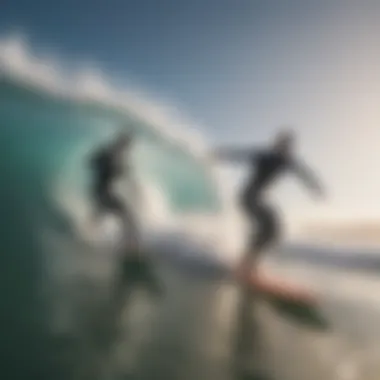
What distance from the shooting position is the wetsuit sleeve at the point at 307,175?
1421 millimetres

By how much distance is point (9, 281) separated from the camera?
133cm

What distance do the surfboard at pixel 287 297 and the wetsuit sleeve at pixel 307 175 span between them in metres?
0.18

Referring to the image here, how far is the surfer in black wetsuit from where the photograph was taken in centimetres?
140

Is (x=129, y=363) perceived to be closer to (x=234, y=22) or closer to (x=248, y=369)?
(x=248, y=369)

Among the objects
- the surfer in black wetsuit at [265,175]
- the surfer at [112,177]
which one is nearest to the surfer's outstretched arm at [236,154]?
the surfer in black wetsuit at [265,175]

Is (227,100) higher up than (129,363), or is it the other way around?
(227,100)

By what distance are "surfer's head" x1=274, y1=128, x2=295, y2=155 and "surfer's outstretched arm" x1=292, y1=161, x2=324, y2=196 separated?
0.10ft

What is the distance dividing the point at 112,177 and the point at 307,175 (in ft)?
1.15

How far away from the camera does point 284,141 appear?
1433mm

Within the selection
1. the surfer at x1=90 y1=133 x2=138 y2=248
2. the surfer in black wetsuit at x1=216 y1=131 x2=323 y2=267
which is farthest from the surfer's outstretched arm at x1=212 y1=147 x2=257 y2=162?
the surfer at x1=90 y1=133 x2=138 y2=248

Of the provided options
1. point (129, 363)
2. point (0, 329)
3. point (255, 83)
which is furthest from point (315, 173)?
point (0, 329)

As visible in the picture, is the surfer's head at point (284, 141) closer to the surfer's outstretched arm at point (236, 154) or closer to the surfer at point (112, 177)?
the surfer's outstretched arm at point (236, 154)

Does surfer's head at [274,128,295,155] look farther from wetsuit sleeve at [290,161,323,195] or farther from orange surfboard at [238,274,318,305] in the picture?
orange surfboard at [238,274,318,305]

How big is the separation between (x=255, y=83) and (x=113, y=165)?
0.31 metres
